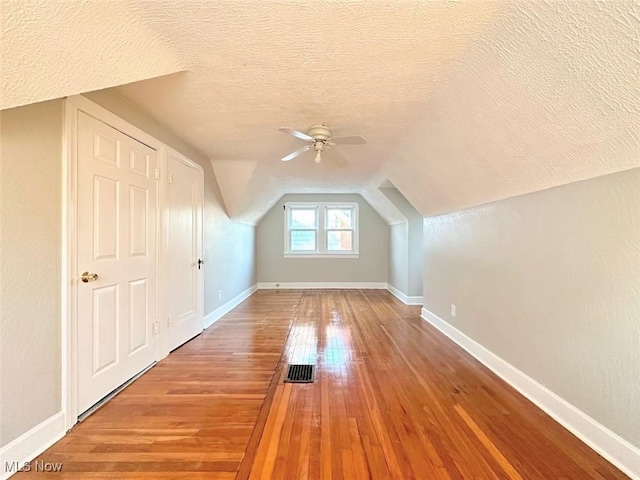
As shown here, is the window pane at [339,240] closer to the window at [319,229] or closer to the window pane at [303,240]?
the window at [319,229]

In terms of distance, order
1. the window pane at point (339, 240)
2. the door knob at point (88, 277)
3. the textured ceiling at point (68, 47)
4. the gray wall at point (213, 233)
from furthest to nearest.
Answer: the window pane at point (339, 240)
the gray wall at point (213, 233)
the door knob at point (88, 277)
the textured ceiling at point (68, 47)

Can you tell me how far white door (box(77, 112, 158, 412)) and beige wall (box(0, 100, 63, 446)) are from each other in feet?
0.58

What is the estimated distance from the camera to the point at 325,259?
7504 millimetres

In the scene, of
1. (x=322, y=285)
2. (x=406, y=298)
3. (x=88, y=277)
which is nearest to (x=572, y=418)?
(x=88, y=277)

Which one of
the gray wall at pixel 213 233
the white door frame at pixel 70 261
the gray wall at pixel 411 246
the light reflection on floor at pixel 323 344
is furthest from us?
the gray wall at pixel 411 246

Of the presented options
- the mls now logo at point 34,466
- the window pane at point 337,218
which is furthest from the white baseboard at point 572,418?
the window pane at point 337,218

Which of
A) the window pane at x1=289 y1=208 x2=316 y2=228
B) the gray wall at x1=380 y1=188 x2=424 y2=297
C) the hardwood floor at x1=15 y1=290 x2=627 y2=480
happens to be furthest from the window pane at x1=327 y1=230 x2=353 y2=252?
the hardwood floor at x1=15 y1=290 x2=627 y2=480

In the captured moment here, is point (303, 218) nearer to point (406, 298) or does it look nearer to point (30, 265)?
point (406, 298)

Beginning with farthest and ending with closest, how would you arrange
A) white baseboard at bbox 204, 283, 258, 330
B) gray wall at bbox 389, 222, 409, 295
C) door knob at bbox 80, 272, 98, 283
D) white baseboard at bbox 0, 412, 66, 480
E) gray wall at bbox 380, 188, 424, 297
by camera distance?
gray wall at bbox 389, 222, 409, 295
gray wall at bbox 380, 188, 424, 297
white baseboard at bbox 204, 283, 258, 330
door knob at bbox 80, 272, 98, 283
white baseboard at bbox 0, 412, 66, 480

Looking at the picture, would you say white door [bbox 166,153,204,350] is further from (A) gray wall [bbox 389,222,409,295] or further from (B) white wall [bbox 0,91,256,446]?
(A) gray wall [bbox 389,222,409,295]

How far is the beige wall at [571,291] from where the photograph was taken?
5.12 feet

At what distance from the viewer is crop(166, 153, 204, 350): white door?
10.2 feet

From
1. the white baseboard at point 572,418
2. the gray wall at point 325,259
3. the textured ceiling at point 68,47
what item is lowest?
the white baseboard at point 572,418

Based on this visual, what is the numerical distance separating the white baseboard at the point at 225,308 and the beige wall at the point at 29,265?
230cm
